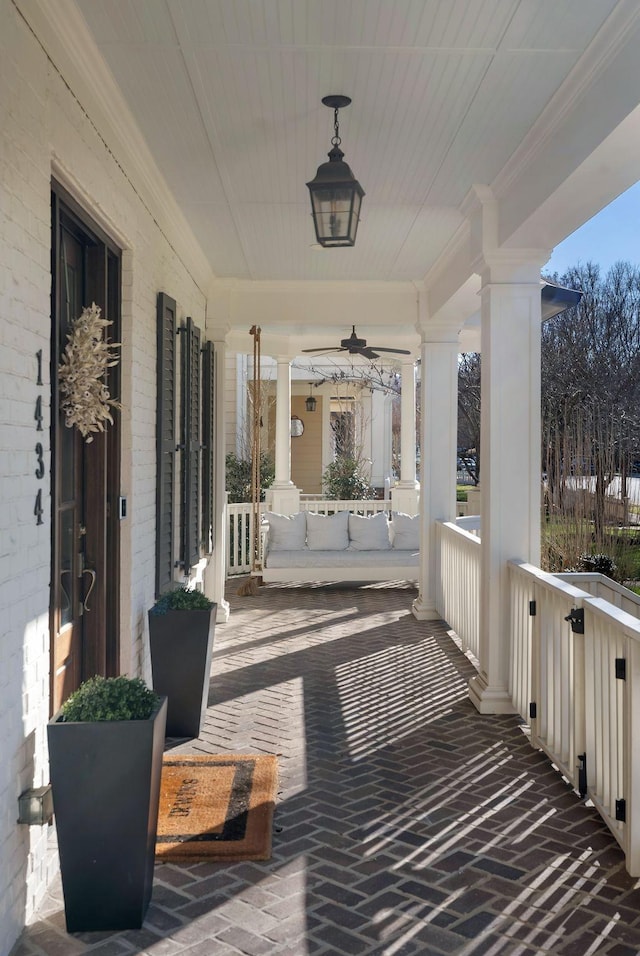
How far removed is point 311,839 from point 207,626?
64.4 inches

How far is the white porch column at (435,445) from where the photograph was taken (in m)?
7.98

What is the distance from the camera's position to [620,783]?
3.30 m

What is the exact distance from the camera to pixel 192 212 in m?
5.59

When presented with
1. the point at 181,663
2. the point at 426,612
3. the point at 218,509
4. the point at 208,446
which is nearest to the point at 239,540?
the point at 218,509

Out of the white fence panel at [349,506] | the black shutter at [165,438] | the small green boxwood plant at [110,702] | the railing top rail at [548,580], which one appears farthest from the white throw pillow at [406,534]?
the small green boxwood plant at [110,702]

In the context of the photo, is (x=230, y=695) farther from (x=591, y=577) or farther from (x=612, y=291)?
(x=612, y=291)

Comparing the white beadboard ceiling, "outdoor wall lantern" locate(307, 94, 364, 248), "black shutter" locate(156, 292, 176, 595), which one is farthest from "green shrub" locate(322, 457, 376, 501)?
"outdoor wall lantern" locate(307, 94, 364, 248)

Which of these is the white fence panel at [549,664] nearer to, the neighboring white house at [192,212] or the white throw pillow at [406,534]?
the neighboring white house at [192,212]

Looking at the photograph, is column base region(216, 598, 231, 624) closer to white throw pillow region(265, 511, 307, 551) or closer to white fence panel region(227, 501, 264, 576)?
white throw pillow region(265, 511, 307, 551)

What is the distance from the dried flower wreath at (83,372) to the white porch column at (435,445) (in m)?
4.80

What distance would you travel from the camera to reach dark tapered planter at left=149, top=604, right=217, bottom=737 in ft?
15.6

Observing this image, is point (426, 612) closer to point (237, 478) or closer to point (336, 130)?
point (336, 130)

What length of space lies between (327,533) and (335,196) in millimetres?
6134

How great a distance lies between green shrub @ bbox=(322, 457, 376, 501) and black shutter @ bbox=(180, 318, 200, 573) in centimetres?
815
